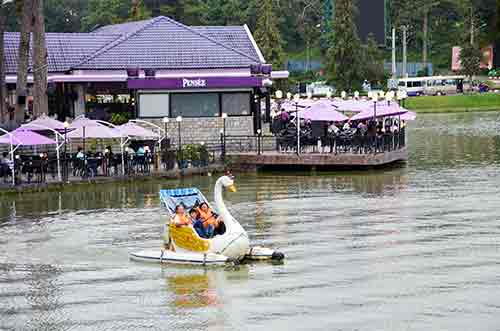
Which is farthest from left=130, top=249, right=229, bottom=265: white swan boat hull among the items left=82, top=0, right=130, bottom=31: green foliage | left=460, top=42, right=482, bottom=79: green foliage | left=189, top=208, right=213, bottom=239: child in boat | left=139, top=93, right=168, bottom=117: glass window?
left=460, top=42, right=482, bottom=79: green foliage

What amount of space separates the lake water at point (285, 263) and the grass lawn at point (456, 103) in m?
56.9

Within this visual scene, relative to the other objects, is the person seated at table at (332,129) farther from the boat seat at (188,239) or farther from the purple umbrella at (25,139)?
the boat seat at (188,239)

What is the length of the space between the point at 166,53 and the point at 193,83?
3.59 meters

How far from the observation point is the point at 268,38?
10150cm

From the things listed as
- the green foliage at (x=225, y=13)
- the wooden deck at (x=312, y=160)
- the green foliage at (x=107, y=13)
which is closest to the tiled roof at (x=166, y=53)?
the wooden deck at (x=312, y=160)

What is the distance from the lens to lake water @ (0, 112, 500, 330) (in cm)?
1989

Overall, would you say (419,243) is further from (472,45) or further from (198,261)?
(472,45)

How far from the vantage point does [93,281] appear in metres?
23.6

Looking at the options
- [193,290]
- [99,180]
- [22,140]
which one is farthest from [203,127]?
[193,290]

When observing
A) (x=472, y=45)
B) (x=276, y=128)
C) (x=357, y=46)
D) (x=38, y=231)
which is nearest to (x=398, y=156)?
(x=276, y=128)

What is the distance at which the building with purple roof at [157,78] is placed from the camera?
5300cm

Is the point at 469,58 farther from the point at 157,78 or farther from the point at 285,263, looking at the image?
the point at 285,263

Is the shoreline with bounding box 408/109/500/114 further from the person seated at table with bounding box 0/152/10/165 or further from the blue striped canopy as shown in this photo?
the blue striped canopy

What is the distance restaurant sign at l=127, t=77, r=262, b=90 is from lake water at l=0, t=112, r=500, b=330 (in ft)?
35.6
